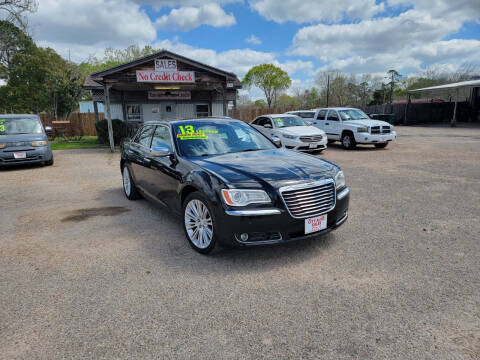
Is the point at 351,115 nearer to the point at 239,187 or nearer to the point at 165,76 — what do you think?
the point at 165,76

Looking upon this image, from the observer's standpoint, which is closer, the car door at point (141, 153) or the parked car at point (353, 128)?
the car door at point (141, 153)

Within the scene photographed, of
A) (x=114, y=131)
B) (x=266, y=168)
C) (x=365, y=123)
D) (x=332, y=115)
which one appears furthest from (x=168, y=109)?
(x=266, y=168)

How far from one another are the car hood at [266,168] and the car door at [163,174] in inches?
19.3

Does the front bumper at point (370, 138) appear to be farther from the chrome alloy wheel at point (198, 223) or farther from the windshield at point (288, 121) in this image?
the chrome alloy wheel at point (198, 223)

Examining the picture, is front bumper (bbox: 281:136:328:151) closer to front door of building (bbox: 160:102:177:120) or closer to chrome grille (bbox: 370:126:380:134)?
chrome grille (bbox: 370:126:380:134)

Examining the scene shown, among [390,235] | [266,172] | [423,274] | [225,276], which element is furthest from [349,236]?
[225,276]

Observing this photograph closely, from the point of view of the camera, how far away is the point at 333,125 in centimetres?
1449

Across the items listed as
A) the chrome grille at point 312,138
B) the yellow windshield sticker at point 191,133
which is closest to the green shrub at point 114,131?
the chrome grille at point 312,138

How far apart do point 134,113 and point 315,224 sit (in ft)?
65.0

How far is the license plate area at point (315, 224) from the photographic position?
3.41 metres

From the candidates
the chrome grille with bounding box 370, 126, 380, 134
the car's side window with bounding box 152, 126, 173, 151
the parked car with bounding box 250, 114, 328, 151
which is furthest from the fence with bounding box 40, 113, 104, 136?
the car's side window with bounding box 152, 126, 173, 151

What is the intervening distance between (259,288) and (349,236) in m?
1.77

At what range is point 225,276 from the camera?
3.24 metres

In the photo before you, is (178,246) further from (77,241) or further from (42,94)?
(42,94)
